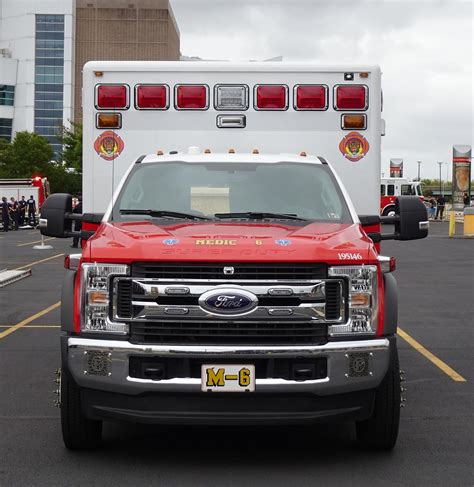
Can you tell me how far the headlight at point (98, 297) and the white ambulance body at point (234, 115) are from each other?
12.3 ft

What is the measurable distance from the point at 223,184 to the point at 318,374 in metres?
2.08

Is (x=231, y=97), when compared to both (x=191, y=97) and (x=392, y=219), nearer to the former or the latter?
(x=191, y=97)

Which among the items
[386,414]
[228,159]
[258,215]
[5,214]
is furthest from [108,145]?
[5,214]

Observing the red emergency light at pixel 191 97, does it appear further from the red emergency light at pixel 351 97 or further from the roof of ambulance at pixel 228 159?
the roof of ambulance at pixel 228 159

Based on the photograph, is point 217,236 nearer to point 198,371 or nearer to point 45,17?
point 198,371

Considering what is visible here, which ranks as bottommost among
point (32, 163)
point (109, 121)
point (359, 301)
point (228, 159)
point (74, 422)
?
point (74, 422)

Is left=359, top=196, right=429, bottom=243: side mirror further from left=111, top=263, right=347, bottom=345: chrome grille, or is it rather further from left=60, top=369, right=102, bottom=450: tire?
left=60, top=369, right=102, bottom=450: tire

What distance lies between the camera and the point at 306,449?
6.39m

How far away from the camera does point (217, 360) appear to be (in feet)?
18.4

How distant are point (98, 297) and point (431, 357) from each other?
17.5 feet

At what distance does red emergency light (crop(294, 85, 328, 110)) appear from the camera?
953cm

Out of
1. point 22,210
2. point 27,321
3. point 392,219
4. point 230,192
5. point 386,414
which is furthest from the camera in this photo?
point 22,210

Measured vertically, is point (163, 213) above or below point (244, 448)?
above

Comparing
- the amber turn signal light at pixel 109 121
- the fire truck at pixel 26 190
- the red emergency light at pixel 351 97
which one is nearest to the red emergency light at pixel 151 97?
the amber turn signal light at pixel 109 121
